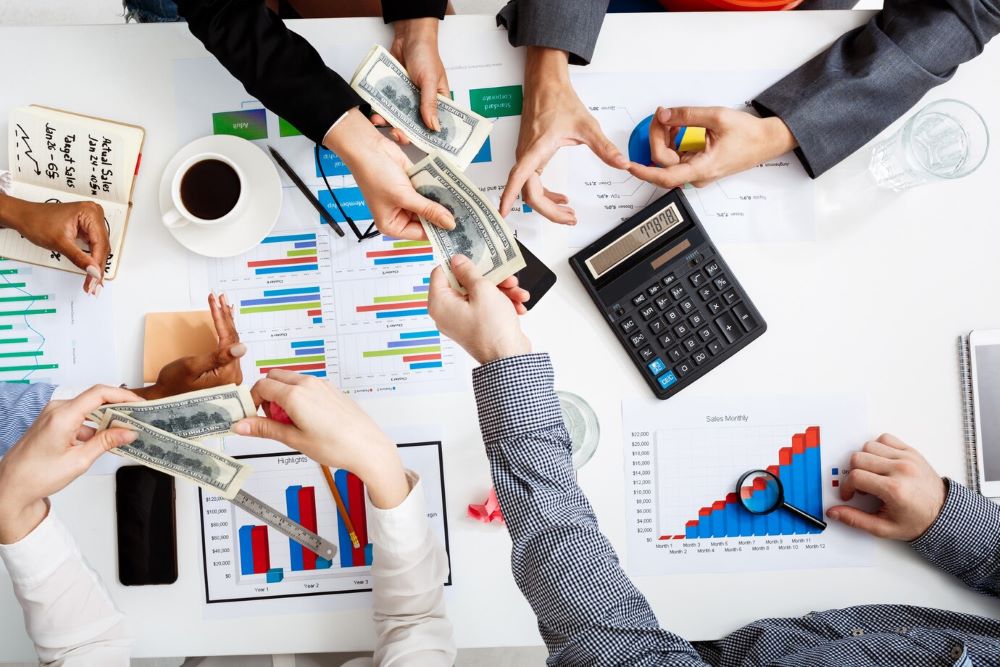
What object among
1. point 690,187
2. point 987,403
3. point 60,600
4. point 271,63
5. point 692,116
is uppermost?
point 271,63

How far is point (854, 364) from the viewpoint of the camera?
1.17 m

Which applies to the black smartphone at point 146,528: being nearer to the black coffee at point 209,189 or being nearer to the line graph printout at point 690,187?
the black coffee at point 209,189

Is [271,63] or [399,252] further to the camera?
[399,252]

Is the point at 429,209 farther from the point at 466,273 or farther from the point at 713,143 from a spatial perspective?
the point at 713,143

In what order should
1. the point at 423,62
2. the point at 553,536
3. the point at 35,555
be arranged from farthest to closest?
the point at 423,62, the point at 35,555, the point at 553,536

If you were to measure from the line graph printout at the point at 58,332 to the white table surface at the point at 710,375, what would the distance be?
0.04m

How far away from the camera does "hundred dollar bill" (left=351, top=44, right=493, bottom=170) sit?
1.09 meters

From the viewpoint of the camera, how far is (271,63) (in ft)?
3.32

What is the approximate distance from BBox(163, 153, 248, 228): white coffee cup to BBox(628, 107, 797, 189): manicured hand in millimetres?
656

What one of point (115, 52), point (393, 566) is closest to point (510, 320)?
point (393, 566)

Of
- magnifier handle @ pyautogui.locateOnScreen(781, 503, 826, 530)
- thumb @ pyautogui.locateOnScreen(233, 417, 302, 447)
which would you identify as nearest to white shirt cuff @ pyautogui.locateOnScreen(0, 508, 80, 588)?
thumb @ pyautogui.locateOnScreen(233, 417, 302, 447)

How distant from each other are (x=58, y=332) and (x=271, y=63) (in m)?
0.60

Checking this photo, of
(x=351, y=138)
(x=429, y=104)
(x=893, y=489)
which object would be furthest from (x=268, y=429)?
(x=893, y=489)

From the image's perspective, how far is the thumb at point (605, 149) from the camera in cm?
109
